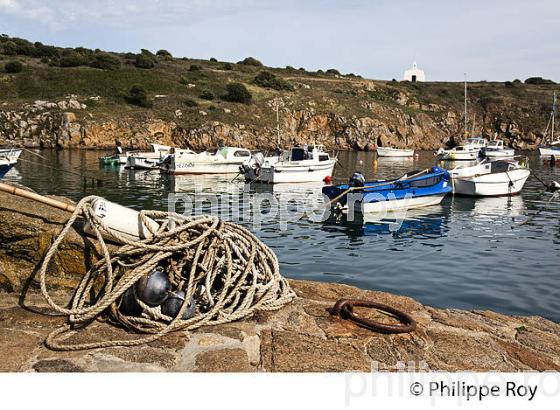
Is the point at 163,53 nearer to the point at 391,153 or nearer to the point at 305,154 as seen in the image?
the point at 391,153

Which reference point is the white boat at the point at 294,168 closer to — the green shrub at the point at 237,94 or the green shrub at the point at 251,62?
the green shrub at the point at 237,94

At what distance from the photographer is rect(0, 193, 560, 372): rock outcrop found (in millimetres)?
4188

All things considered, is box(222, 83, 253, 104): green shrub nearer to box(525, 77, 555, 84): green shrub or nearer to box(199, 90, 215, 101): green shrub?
box(199, 90, 215, 101): green shrub

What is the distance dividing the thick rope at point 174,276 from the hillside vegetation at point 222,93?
61478 mm

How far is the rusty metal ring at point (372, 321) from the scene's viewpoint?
16.9ft

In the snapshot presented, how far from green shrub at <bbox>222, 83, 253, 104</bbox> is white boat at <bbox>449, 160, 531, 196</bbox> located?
5049cm

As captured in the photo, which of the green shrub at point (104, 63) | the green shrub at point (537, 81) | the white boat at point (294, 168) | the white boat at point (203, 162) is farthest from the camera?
the green shrub at point (537, 81)

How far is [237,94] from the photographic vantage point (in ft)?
249

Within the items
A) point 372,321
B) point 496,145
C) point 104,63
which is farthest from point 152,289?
point 104,63

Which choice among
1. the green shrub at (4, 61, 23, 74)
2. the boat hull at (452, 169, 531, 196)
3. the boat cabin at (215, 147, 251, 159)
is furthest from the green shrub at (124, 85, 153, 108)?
the boat hull at (452, 169, 531, 196)

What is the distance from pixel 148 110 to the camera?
67.6 m

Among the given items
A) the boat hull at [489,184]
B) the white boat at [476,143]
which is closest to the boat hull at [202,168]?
the boat hull at [489,184]

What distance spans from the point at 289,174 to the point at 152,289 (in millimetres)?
30727

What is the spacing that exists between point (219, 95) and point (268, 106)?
8.24 meters
